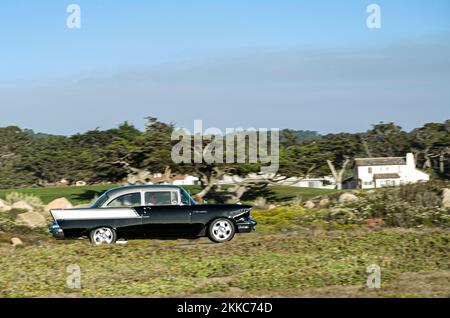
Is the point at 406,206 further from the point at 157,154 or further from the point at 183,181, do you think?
the point at 183,181

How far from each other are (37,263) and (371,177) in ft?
215

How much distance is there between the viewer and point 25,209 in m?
30.4

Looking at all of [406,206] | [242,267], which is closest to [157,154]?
[406,206]

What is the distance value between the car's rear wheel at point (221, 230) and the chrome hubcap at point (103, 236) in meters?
2.45

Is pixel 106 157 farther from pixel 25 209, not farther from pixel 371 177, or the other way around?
pixel 371 177

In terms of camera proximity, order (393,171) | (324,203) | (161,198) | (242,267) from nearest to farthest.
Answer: (242,267), (161,198), (324,203), (393,171)

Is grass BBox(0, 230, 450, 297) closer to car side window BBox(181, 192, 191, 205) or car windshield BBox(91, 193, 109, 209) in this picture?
car side window BBox(181, 192, 191, 205)

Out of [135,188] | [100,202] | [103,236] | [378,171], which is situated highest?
→ [378,171]

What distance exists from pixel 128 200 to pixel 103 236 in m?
1.06

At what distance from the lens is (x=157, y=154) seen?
4391 cm

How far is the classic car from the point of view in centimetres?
1591

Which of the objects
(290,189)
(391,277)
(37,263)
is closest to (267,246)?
(391,277)

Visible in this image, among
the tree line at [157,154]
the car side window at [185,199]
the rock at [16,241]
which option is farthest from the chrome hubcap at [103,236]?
the tree line at [157,154]

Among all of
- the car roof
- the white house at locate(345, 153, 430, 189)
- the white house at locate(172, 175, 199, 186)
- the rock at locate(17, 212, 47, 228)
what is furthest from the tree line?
the car roof
